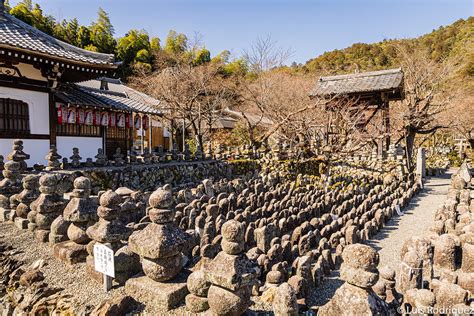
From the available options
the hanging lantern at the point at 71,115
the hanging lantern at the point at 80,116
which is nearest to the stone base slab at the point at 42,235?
the hanging lantern at the point at 71,115

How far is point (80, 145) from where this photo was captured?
1037 cm

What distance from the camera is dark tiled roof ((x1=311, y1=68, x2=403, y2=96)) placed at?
12159 mm

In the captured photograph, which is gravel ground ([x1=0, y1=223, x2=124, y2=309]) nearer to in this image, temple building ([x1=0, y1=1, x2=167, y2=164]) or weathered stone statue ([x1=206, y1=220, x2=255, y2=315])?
weathered stone statue ([x1=206, y1=220, x2=255, y2=315])

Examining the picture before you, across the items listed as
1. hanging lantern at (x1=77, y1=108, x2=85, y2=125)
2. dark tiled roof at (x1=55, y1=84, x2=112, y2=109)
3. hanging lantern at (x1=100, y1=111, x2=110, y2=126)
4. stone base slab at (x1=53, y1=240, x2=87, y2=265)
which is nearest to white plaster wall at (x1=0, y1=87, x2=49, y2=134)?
dark tiled roof at (x1=55, y1=84, x2=112, y2=109)

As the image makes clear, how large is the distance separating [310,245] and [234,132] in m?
17.5

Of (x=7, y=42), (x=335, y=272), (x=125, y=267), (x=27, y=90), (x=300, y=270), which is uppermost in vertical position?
(x=7, y=42)

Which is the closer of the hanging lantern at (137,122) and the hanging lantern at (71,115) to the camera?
the hanging lantern at (71,115)

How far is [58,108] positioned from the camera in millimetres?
9211

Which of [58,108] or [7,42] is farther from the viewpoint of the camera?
[58,108]

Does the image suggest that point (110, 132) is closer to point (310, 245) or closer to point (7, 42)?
point (7, 42)

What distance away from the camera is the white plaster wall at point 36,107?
26.9 feet

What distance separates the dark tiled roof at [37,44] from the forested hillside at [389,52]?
23975 millimetres

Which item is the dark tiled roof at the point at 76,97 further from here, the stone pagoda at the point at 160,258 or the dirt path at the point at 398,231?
the dirt path at the point at 398,231

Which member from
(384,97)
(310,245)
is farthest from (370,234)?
(384,97)
